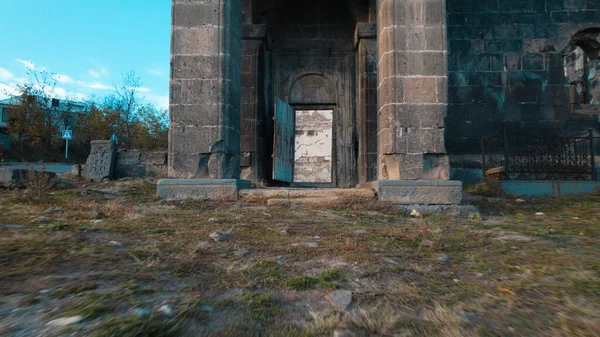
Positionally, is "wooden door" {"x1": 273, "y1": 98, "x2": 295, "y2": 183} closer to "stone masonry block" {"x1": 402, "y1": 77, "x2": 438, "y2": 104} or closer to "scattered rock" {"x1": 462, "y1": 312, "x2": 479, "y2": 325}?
"stone masonry block" {"x1": 402, "y1": 77, "x2": 438, "y2": 104}

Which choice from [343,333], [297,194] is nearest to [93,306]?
[343,333]

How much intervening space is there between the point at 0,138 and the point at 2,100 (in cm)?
1226

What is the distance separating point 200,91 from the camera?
5.47 m

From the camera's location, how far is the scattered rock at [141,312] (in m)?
1.57

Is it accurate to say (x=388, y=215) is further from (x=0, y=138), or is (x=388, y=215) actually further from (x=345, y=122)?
(x=0, y=138)

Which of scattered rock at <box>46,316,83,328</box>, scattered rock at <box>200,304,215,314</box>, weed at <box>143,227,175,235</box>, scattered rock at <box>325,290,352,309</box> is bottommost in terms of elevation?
scattered rock at <box>325,290,352,309</box>


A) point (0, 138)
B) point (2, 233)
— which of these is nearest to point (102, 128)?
point (0, 138)

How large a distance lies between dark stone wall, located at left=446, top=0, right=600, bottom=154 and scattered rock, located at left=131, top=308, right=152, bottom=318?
806 cm

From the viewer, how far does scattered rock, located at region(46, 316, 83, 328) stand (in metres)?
1.46

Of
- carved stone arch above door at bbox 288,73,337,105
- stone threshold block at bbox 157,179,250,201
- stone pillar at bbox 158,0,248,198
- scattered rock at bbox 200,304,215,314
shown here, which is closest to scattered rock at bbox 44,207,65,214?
stone threshold block at bbox 157,179,250,201

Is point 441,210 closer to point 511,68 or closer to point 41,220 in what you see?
point 41,220

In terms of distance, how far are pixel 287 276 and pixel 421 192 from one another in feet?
11.0

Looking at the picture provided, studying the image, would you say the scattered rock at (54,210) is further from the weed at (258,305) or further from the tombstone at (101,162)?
the tombstone at (101,162)

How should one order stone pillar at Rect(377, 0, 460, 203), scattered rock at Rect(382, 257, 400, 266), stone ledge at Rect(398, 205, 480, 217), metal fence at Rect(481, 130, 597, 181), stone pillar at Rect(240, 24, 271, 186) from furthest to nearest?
stone pillar at Rect(240, 24, 271, 186) → metal fence at Rect(481, 130, 597, 181) → stone pillar at Rect(377, 0, 460, 203) → stone ledge at Rect(398, 205, 480, 217) → scattered rock at Rect(382, 257, 400, 266)
